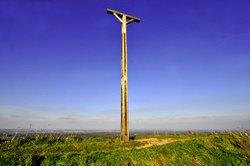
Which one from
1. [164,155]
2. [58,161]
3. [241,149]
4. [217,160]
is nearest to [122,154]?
[164,155]

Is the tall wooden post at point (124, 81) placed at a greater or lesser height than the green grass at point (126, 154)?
greater

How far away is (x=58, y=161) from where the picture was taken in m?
10.5

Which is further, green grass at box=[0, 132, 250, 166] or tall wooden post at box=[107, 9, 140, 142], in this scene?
tall wooden post at box=[107, 9, 140, 142]

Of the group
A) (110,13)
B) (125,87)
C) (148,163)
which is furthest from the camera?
(110,13)

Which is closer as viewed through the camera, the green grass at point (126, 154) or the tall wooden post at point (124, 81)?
the green grass at point (126, 154)

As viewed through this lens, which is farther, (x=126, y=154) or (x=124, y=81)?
(x=124, y=81)

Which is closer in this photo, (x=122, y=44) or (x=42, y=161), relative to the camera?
(x=42, y=161)

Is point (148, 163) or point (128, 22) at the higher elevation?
point (128, 22)

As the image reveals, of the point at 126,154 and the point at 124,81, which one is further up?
the point at 124,81

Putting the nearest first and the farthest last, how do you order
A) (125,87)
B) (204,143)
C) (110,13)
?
(204,143) → (125,87) → (110,13)

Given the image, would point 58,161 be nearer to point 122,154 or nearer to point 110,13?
point 122,154

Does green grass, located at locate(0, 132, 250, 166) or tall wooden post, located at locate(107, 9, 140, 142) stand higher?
tall wooden post, located at locate(107, 9, 140, 142)

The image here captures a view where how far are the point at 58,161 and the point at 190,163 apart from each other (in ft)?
20.4

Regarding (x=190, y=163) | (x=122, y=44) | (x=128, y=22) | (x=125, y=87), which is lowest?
(x=190, y=163)
